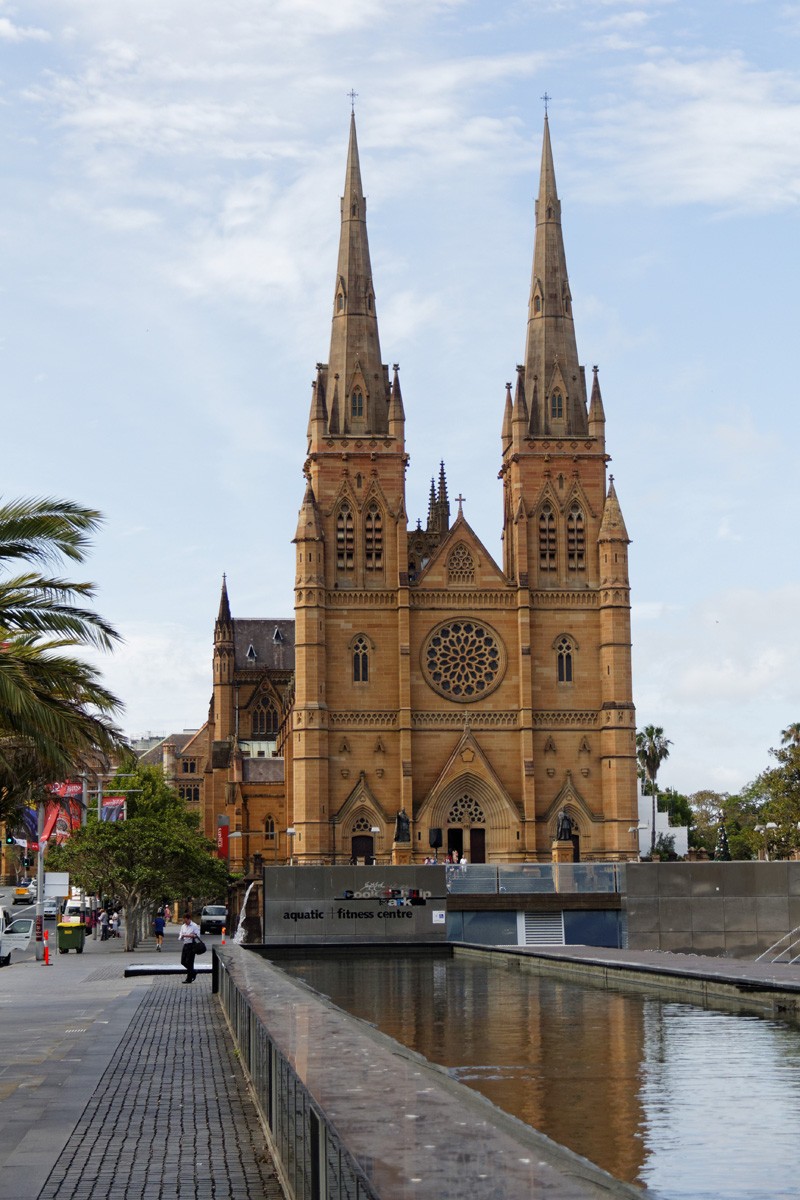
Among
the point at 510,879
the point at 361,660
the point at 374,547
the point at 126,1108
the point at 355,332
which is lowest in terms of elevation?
the point at 126,1108

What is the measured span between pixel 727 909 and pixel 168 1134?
33.3 meters

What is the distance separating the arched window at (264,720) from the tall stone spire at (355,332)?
41018 millimetres

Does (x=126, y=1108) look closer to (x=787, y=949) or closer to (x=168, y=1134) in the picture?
(x=168, y=1134)

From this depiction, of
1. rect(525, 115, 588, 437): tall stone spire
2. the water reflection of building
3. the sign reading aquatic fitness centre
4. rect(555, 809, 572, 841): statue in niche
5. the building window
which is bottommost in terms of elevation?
the water reflection of building

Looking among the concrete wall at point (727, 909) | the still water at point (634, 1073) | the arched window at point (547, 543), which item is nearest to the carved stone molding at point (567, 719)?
the arched window at point (547, 543)

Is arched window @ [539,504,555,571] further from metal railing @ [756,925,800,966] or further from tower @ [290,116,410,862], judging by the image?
metal railing @ [756,925,800,966]

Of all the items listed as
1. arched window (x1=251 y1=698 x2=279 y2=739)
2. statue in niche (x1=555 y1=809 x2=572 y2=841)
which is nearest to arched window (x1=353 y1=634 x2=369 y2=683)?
statue in niche (x1=555 y1=809 x2=572 y2=841)

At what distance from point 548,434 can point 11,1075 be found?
213 ft

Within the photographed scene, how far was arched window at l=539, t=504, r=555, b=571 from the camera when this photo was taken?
7675cm

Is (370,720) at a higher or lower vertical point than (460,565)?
lower

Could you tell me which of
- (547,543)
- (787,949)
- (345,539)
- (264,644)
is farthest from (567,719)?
(264,644)

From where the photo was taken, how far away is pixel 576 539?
77.1m

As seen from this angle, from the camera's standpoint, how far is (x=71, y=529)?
1928 centimetres

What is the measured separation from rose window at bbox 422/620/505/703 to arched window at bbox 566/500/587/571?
203 inches
